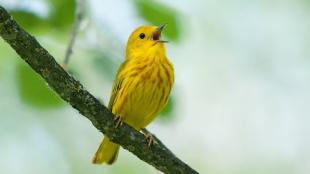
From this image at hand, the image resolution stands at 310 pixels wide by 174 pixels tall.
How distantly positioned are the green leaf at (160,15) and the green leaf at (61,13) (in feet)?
1.48

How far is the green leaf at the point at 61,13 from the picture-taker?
4570 millimetres

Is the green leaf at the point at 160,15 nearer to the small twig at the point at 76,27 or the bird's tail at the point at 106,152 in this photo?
the small twig at the point at 76,27

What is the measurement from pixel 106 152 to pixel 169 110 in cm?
87

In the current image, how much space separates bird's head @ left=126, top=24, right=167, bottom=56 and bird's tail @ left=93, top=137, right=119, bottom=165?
755mm

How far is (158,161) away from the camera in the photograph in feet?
14.4

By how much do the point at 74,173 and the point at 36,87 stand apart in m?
4.00

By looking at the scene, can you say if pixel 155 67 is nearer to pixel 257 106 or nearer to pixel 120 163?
pixel 120 163

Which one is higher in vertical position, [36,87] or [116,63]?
[116,63]

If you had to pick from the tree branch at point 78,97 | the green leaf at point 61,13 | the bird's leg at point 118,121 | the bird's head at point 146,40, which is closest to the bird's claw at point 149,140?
the tree branch at point 78,97

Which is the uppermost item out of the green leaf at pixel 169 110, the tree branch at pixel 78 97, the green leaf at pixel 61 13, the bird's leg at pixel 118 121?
the green leaf at pixel 61 13

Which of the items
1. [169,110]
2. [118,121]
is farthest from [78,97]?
[169,110]

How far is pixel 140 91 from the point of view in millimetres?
5145

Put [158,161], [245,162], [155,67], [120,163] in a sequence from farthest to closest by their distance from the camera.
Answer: [245,162] → [120,163] → [155,67] → [158,161]

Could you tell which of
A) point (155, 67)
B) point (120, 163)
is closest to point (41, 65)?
point (155, 67)
